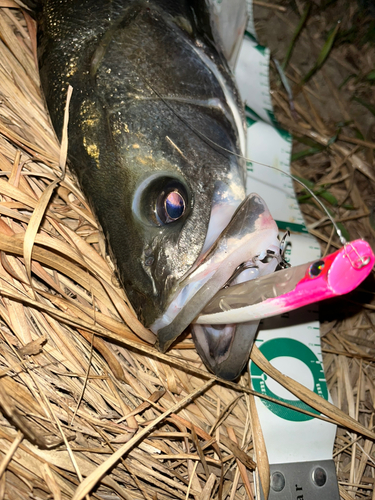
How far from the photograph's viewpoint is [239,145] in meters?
1.79

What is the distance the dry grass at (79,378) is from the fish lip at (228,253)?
0.27m

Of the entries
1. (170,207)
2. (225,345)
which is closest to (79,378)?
(225,345)

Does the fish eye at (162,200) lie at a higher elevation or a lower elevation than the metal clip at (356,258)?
higher

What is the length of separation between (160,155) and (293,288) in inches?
24.1

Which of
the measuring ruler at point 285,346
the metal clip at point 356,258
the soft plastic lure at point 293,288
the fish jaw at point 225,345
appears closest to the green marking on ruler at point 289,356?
the measuring ruler at point 285,346

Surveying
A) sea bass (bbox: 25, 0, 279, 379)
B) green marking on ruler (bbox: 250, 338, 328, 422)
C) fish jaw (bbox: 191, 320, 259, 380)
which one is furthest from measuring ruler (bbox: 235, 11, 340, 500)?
fish jaw (bbox: 191, 320, 259, 380)

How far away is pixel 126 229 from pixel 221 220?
11.9 inches

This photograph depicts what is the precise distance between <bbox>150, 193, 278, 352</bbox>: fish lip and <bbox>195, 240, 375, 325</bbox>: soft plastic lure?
0.09 meters

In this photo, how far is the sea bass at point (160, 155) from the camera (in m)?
1.38

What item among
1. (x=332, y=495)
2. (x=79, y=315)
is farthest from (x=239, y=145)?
Answer: (x=332, y=495)

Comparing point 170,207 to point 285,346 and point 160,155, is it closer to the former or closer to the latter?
point 160,155

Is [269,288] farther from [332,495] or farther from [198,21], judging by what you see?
[198,21]

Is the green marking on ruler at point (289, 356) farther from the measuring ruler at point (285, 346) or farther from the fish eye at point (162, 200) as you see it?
the fish eye at point (162, 200)

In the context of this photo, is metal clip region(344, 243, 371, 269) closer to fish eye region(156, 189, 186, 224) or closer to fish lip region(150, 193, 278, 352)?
fish lip region(150, 193, 278, 352)
